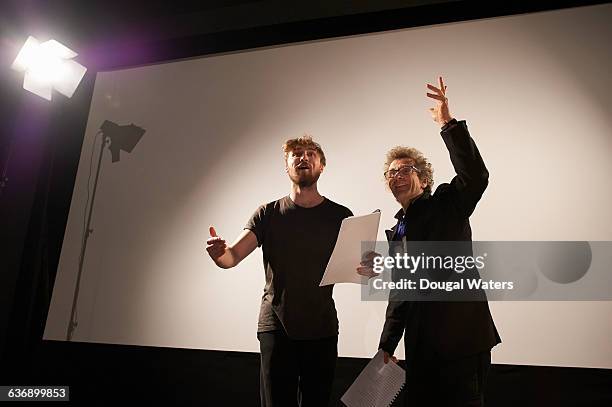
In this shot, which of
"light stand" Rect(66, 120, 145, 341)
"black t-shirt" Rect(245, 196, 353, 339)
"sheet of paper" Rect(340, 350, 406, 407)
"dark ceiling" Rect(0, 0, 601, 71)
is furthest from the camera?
"light stand" Rect(66, 120, 145, 341)

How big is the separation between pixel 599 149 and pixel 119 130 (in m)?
2.76

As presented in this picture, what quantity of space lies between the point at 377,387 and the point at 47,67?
269 cm

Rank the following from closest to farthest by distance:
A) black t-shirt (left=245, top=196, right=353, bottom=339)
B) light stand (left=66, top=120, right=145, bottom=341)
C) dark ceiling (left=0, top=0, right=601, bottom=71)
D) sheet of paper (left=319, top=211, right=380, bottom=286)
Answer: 1. sheet of paper (left=319, top=211, right=380, bottom=286)
2. black t-shirt (left=245, top=196, right=353, bottom=339)
3. dark ceiling (left=0, top=0, right=601, bottom=71)
4. light stand (left=66, top=120, right=145, bottom=341)

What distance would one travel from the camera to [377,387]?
4.80ft

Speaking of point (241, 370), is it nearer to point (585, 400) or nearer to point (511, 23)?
point (585, 400)

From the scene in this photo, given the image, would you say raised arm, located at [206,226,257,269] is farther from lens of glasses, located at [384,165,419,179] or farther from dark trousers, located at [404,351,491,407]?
dark trousers, located at [404,351,491,407]

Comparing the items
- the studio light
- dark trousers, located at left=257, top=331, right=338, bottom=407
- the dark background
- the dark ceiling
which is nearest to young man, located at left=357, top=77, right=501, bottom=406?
dark trousers, located at left=257, top=331, right=338, bottom=407

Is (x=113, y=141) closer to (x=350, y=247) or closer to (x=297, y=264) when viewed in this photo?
(x=297, y=264)

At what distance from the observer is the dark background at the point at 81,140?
2.43m

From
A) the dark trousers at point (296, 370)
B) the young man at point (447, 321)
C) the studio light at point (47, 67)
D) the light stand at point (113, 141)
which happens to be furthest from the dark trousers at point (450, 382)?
the studio light at point (47, 67)

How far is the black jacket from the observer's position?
1355 millimetres

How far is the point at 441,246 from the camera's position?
4.86 feet

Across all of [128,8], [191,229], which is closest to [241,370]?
[191,229]

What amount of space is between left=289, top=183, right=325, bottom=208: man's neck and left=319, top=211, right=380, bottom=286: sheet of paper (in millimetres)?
336
